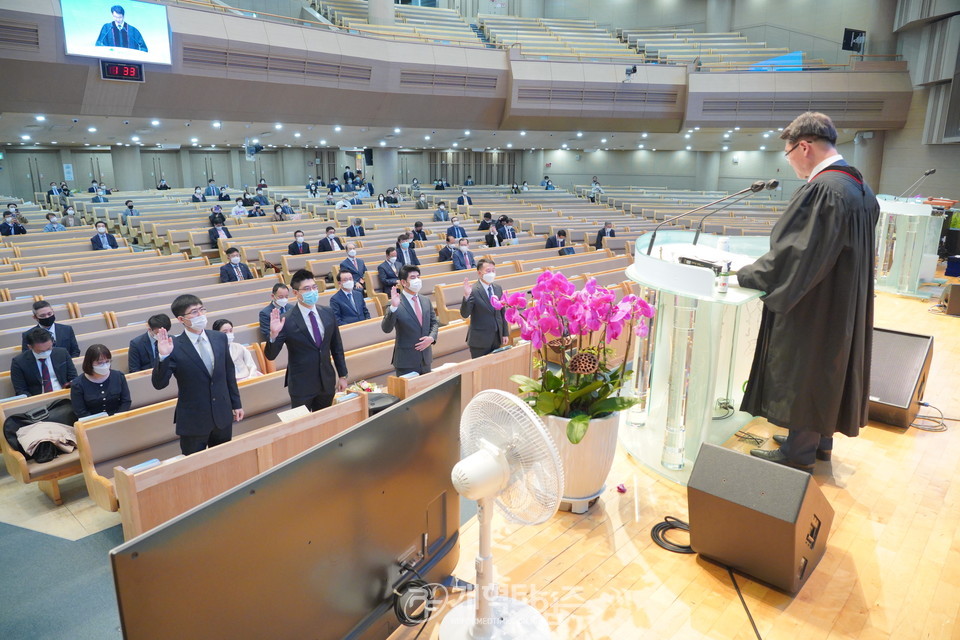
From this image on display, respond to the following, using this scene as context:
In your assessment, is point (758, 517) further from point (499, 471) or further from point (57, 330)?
point (57, 330)

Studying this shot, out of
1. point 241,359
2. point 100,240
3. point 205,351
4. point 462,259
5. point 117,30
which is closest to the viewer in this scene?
point 205,351

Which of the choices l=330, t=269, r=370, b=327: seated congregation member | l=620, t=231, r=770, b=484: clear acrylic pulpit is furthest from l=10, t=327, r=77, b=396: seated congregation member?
l=620, t=231, r=770, b=484: clear acrylic pulpit

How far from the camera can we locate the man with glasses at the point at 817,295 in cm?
281

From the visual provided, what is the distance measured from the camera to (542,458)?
1.64 metres

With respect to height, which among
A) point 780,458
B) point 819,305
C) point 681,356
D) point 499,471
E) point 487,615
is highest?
point 819,305

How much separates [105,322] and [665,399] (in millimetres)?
6192

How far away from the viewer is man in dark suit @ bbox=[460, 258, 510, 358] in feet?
18.1

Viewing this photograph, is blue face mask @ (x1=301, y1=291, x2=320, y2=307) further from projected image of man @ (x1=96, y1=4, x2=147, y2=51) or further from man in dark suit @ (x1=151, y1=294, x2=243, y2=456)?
projected image of man @ (x1=96, y1=4, x2=147, y2=51)

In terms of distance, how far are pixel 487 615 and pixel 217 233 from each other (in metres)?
12.4

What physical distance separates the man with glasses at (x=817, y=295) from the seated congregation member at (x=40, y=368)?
5.23m

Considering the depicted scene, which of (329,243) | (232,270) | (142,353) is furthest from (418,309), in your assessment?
(329,243)

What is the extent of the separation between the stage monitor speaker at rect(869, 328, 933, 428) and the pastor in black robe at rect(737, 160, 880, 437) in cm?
105

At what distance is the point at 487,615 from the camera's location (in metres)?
1.83

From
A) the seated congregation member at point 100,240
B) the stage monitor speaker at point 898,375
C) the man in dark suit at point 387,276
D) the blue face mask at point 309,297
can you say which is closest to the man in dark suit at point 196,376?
the blue face mask at point 309,297
